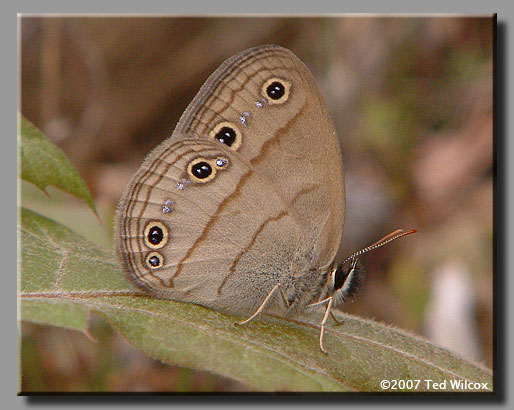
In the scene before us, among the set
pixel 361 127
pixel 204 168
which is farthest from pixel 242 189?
pixel 361 127

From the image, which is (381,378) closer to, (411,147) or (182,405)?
(182,405)

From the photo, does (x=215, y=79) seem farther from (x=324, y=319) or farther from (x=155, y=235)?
(x=324, y=319)

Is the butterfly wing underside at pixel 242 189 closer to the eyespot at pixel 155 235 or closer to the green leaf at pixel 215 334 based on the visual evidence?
the eyespot at pixel 155 235

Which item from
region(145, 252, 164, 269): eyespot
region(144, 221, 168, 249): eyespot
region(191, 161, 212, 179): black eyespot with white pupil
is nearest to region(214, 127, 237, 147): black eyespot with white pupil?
region(191, 161, 212, 179): black eyespot with white pupil

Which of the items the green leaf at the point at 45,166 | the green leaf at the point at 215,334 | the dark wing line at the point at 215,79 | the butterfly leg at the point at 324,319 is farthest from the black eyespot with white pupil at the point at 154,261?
the butterfly leg at the point at 324,319

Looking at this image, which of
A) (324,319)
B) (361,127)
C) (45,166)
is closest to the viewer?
(324,319)

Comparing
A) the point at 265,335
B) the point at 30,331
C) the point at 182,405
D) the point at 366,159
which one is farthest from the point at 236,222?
the point at 366,159

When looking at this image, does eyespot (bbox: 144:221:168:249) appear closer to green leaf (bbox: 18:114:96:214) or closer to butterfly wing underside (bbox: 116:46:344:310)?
butterfly wing underside (bbox: 116:46:344:310)
